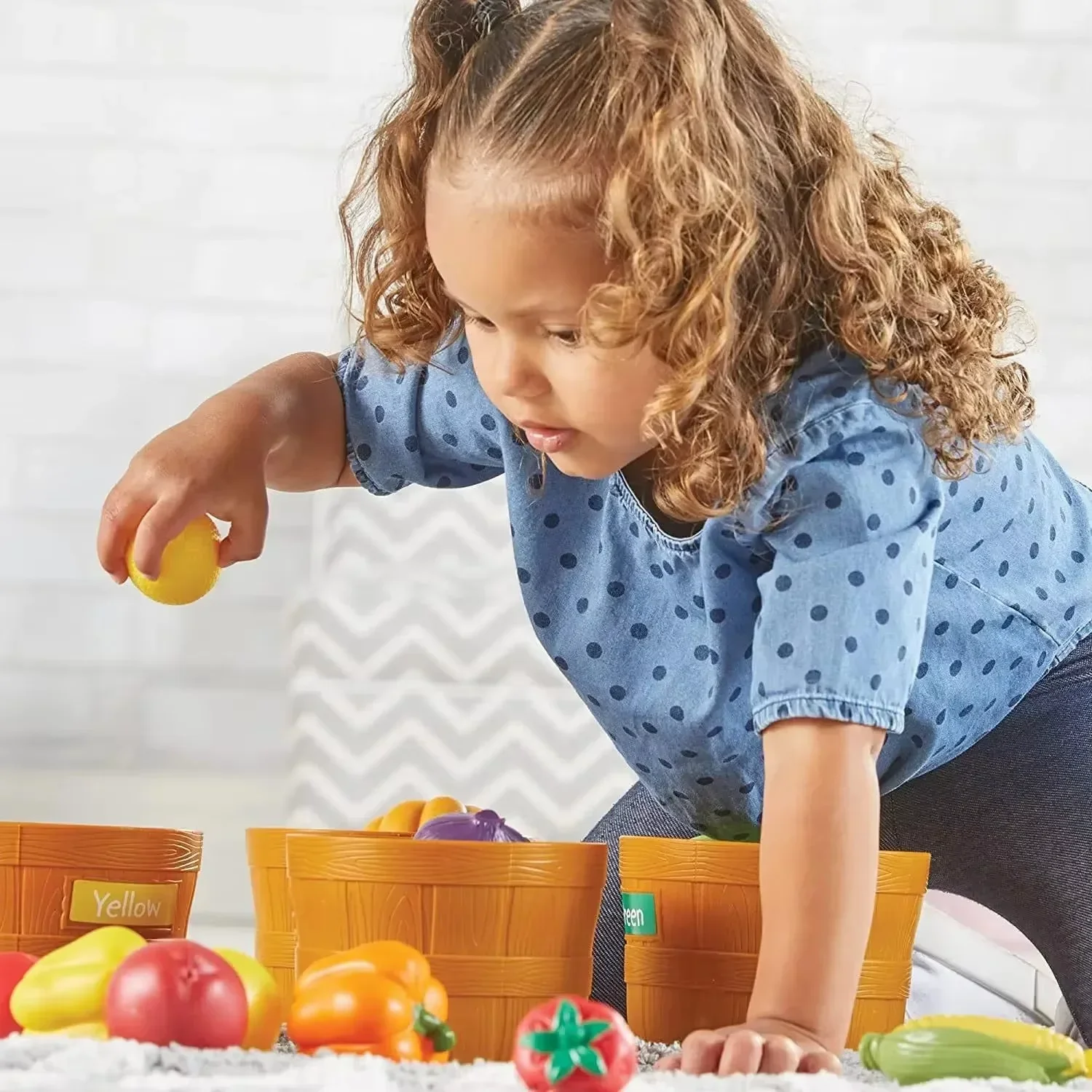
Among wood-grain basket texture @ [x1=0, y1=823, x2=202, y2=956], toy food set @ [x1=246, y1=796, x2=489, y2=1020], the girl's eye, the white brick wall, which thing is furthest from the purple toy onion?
the white brick wall

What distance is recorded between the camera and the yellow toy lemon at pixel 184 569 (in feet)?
2.41

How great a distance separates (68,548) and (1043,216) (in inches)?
54.4

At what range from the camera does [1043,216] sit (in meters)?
1.99

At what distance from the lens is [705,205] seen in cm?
63

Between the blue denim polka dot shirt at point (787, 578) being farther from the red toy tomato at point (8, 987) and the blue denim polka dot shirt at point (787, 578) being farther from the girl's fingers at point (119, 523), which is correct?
the red toy tomato at point (8, 987)

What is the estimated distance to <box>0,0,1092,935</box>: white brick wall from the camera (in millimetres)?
1927

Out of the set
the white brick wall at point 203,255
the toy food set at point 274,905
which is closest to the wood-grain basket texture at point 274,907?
the toy food set at point 274,905

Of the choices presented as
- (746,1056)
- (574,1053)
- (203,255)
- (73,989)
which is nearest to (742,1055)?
(746,1056)

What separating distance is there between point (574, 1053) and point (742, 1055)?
0.11m

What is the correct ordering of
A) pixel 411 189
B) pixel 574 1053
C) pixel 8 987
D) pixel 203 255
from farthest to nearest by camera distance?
pixel 203 255, pixel 411 189, pixel 8 987, pixel 574 1053

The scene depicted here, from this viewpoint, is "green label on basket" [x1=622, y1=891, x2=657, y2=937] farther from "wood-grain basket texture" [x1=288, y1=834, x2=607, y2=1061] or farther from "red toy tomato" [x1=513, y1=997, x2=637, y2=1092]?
"red toy tomato" [x1=513, y1=997, x2=637, y2=1092]

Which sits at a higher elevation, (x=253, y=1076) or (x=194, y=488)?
(x=194, y=488)

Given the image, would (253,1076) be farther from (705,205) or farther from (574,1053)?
(705,205)

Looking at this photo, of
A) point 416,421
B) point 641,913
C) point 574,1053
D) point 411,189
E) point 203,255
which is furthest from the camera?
point 203,255
